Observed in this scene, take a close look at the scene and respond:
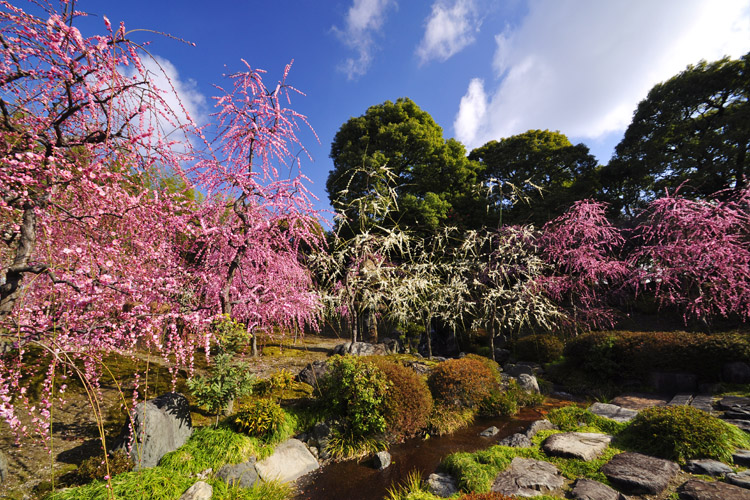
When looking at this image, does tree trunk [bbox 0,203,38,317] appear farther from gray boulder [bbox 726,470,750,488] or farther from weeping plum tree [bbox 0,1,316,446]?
gray boulder [bbox 726,470,750,488]

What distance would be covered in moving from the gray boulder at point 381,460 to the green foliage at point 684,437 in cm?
487

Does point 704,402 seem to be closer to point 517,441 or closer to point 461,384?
point 517,441

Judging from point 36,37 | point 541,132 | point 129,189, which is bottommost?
point 129,189

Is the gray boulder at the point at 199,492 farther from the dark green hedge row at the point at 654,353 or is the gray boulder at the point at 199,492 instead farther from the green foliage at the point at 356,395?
the dark green hedge row at the point at 654,353

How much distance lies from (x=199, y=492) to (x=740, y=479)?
8.25m

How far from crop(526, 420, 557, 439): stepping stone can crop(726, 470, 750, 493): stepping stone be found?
3.04 meters

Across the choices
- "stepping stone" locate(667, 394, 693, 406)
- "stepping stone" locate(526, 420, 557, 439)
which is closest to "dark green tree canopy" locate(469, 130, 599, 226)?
"stepping stone" locate(667, 394, 693, 406)

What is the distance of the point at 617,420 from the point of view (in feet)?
25.1

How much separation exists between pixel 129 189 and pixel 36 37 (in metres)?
2.05

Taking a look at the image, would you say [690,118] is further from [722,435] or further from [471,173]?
[722,435]

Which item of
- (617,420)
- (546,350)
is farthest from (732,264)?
(617,420)

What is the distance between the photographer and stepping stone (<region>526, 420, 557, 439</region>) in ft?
24.1

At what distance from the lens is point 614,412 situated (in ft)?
26.9

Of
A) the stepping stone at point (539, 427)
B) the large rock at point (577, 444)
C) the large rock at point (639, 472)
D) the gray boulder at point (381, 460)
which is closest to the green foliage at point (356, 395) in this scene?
the gray boulder at point (381, 460)
